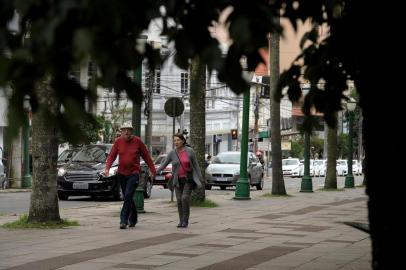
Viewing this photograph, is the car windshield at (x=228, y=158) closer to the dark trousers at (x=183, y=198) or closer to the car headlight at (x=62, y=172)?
→ the car headlight at (x=62, y=172)

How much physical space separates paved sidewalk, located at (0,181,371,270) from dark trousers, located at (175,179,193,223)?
254 mm

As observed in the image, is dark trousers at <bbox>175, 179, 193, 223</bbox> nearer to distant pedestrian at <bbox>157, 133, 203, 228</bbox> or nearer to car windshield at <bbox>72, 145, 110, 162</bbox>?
distant pedestrian at <bbox>157, 133, 203, 228</bbox>

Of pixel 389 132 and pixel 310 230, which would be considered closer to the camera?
pixel 389 132

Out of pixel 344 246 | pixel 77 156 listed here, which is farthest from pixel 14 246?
pixel 77 156

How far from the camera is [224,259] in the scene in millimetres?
9055

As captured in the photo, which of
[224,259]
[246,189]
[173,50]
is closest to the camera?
[173,50]

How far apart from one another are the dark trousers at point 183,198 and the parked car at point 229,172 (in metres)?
16.8

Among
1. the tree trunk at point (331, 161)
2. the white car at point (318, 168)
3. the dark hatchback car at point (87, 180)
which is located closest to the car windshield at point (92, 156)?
the dark hatchback car at point (87, 180)

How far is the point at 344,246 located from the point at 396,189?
717 cm

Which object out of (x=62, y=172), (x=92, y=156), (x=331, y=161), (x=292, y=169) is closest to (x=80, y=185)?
(x=62, y=172)

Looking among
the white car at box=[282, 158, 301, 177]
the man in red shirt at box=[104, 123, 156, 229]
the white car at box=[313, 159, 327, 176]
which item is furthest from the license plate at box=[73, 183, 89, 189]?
the white car at box=[313, 159, 327, 176]

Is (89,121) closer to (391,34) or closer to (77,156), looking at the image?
(391,34)

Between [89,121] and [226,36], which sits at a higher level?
[226,36]

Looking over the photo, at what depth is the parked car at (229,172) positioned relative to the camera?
101 ft
